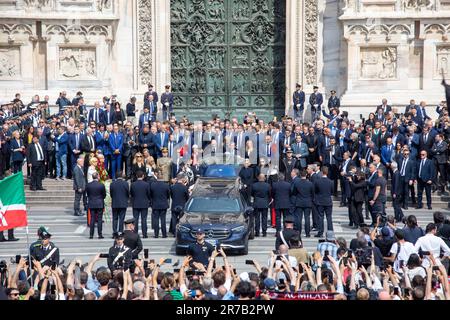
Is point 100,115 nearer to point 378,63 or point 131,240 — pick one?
point 378,63

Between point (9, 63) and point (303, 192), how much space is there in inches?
605

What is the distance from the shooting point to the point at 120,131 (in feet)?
109

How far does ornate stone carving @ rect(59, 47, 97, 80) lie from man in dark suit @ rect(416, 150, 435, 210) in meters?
13.4

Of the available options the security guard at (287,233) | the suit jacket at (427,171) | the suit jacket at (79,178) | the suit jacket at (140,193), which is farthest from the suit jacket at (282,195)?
the suit jacket at (79,178)

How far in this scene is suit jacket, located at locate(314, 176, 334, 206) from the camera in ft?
92.3

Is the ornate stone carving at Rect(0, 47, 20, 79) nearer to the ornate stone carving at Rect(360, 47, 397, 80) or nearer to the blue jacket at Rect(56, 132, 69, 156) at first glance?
the blue jacket at Rect(56, 132, 69, 156)

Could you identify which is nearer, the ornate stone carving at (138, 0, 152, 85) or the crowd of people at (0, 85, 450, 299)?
the crowd of people at (0, 85, 450, 299)

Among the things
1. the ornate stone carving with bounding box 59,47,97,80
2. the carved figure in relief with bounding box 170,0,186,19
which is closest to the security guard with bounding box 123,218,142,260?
the ornate stone carving with bounding box 59,47,97,80

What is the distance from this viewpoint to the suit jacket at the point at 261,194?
28.0 m

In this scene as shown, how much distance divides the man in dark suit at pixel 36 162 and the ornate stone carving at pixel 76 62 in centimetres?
768

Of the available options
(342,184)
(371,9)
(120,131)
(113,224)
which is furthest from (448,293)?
(371,9)

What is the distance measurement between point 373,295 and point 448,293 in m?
0.99

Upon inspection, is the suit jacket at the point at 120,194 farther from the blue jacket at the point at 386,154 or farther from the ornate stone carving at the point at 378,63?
the ornate stone carving at the point at 378,63

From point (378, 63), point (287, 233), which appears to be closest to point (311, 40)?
point (378, 63)
